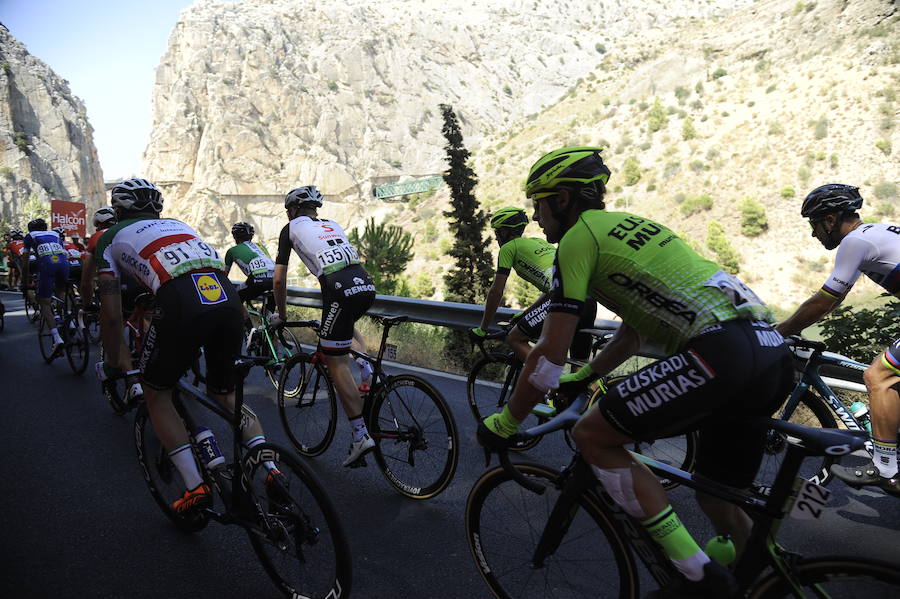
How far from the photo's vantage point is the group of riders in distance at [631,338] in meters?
2.13

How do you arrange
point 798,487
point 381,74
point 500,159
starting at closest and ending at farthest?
point 798,487 → point 500,159 → point 381,74

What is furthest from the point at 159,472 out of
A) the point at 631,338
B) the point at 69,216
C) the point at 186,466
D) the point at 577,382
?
the point at 69,216

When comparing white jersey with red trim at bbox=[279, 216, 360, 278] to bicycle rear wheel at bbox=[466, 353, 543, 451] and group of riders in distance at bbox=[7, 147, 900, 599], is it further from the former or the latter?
bicycle rear wheel at bbox=[466, 353, 543, 451]

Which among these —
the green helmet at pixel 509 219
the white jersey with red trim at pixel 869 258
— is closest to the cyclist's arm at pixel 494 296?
the green helmet at pixel 509 219

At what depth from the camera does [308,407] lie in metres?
5.05

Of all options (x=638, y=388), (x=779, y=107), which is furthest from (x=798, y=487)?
(x=779, y=107)

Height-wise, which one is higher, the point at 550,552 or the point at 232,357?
the point at 232,357

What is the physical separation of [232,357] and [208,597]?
1.32m

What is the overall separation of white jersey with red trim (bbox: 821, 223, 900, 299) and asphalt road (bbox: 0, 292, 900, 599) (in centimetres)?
142

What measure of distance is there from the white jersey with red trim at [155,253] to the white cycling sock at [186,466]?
3.15ft

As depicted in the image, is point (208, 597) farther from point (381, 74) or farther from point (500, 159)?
point (381, 74)

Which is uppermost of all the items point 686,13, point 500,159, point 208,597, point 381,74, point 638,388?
point 686,13

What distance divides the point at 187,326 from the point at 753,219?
4224 centimetres

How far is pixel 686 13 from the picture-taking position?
130 meters
